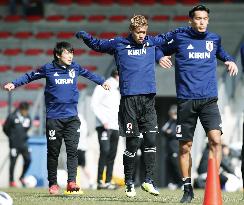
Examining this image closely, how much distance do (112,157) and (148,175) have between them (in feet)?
15.5

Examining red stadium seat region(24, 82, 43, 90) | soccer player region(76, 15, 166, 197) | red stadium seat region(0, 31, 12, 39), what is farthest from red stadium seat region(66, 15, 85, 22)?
soccer player region(76, 15, 166, 197)

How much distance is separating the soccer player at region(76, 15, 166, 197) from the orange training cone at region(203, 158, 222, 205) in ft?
7.34

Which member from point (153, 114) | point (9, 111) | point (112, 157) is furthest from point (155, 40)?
point (9, 111)

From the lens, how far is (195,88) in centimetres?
1173

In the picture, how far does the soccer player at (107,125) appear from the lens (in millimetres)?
17344

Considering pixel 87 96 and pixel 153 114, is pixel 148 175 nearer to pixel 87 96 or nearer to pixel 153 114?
pixel 153 114

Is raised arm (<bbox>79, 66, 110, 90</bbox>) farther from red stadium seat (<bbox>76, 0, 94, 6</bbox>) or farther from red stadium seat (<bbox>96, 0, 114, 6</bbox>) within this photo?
red stadium seat (<bbox>76, 0, 94, 6</bbox>)

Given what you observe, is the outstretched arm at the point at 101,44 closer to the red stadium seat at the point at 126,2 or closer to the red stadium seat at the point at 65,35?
the red stadium seat at the point at 65,35

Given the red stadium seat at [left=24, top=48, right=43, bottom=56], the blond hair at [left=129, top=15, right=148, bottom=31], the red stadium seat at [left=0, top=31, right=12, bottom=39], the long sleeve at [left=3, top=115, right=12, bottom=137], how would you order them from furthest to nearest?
the red stadium seat at [left=0, top=31, right=12, bottom=39] < the red stadium seat at [left=24, top=48, right=43, bottom=56] < the long sleeve at [left=3, top=115, right=12, bottom=137] < the blond hair at [left=129, top=15, right=148, bottom=31]

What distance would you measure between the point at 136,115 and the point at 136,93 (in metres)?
0.27

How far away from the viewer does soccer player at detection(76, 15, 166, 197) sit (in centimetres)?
1257

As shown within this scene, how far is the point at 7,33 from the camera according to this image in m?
29.8

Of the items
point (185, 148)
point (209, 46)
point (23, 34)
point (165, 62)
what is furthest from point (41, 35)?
point (185, 148)

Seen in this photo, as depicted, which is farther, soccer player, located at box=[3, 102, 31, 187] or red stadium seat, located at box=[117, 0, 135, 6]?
red stadium seat, located at box=[117, 0, 135, 6]
